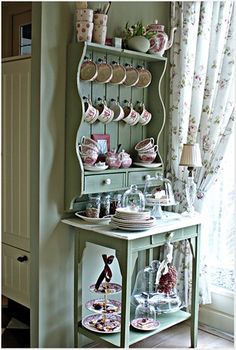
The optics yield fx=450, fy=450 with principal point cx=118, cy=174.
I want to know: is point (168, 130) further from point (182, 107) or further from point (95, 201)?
point (95, 201)

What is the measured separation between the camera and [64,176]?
8.76ft

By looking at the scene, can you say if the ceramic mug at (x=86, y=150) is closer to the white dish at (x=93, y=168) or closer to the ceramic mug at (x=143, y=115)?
the white dish at (x=93, y=168)

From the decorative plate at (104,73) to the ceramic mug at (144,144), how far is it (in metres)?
0.53

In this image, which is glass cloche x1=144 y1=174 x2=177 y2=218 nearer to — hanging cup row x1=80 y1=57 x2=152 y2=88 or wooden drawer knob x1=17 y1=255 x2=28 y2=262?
hanging cup row x1=80 y1=57 x2=152 y2=88

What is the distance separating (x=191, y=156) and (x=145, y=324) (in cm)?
109

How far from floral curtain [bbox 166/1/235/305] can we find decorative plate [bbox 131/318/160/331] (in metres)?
0.49

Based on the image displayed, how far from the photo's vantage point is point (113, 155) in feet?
9.14

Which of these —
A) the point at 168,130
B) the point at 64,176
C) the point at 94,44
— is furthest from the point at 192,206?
the point at 94,44

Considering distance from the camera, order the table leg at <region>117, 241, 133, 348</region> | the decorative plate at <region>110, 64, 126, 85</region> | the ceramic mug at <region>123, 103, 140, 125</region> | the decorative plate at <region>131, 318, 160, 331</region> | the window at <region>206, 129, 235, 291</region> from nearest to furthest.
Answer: the table leg at <region>117, 241, 133, 348</region>, the decorative plate at <region>131, 318, 160, 331</region>, the decorative plate at <region>110, 64, 126, 85</region>, the ceramic mug at <region>123, 103, 140, 125</region>, the window at <region>206, 129, 235, 291</region>

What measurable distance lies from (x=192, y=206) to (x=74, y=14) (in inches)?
56.3

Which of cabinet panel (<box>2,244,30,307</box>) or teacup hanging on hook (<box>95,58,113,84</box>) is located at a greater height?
teacup hanging on hook (<box>95,58,113,84</box>)

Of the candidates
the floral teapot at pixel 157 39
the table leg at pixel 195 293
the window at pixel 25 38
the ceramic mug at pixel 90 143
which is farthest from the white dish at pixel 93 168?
the window at pixel 25 38

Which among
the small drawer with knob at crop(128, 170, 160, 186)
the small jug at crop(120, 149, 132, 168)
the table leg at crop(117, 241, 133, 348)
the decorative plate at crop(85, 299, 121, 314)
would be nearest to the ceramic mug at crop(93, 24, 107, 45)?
the small jug at crop(120, 149, 132, 168)

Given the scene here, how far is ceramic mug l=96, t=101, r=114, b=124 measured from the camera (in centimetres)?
274
